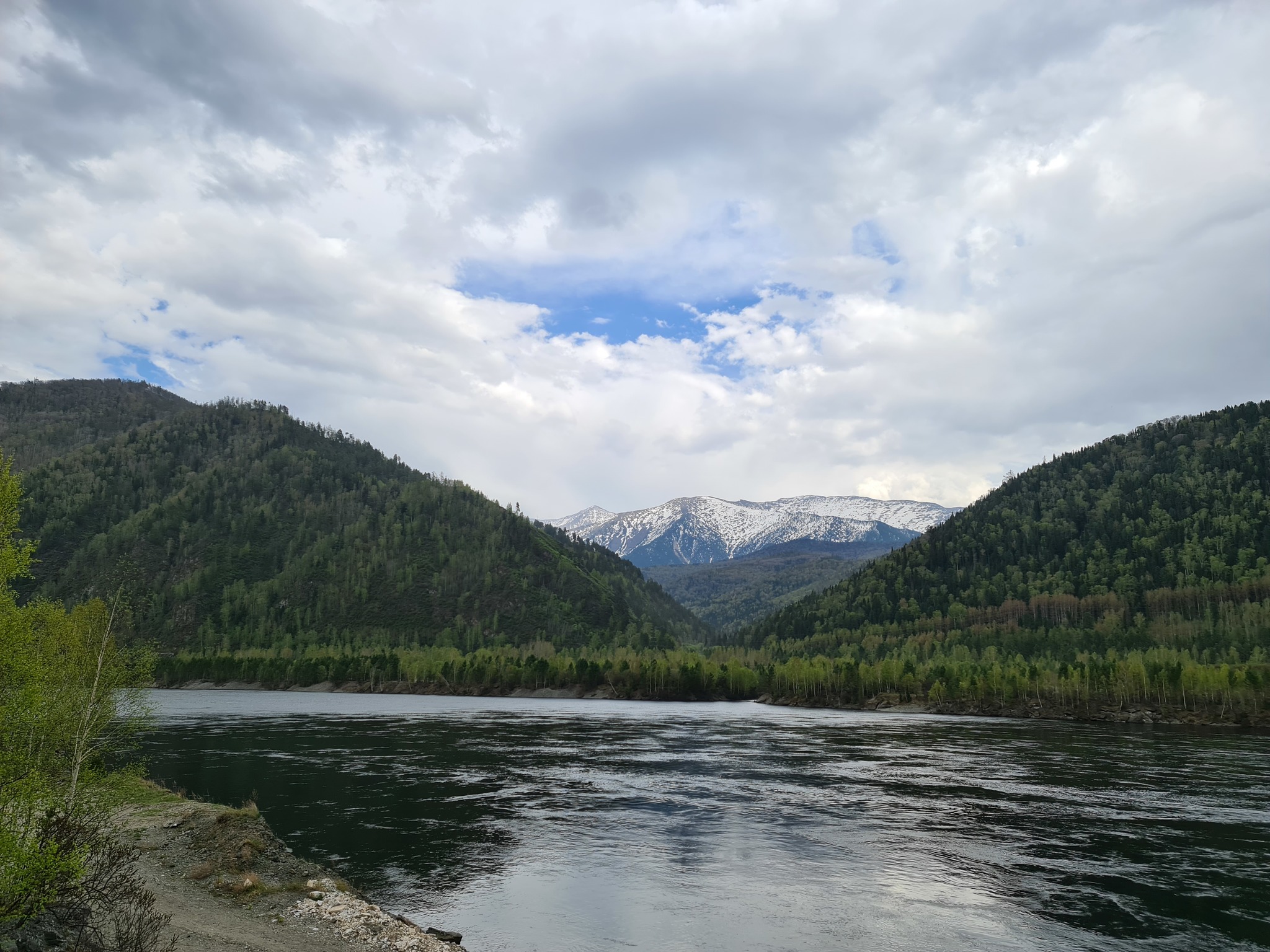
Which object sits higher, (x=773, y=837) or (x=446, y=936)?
(x=446, y=936)

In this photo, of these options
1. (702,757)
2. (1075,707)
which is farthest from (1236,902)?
(1075,707)

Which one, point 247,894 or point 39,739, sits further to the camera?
point 247,894

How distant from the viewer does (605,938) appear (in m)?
32.3

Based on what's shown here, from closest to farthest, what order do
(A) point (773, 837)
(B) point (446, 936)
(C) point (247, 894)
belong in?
(B) point (446, 936) → (C) point (247, 894) → (A) point (773, 837)

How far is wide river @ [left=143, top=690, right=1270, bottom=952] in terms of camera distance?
3456cm

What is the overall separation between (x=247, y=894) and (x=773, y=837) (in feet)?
110

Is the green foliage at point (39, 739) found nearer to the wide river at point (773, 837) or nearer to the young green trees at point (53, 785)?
the young green trees at point (53, 785)

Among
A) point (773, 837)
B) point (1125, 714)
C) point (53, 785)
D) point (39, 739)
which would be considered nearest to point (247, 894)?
point (53, 785)

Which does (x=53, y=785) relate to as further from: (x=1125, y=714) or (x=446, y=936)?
(x=1125, y=714)

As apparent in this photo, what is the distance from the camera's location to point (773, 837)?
2031 inches

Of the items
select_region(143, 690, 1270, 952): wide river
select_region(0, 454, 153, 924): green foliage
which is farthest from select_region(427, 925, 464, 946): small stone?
select_region(0, 454, 153, 924): green foliage

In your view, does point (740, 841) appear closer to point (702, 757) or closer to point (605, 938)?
point (605, 938)

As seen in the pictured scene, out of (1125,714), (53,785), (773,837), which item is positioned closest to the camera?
(53,785)

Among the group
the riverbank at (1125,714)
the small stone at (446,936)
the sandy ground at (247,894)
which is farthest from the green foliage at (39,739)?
the riverbank at (1125,714)
